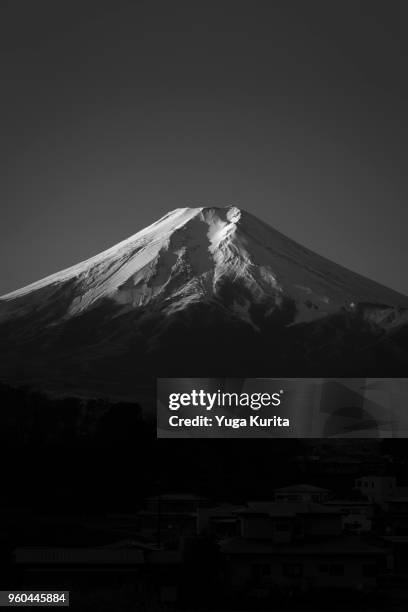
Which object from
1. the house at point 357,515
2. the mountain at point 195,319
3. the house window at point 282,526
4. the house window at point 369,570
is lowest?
the house window at point 369,570

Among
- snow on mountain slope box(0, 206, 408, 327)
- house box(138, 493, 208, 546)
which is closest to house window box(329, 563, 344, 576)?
house box(138, 493, 208, 546)

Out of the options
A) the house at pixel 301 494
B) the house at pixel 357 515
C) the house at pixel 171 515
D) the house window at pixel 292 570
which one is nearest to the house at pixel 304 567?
the house window at pixel 292 570

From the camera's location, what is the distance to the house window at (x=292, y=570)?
28984mm

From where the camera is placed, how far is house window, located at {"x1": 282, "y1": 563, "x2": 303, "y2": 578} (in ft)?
95.1

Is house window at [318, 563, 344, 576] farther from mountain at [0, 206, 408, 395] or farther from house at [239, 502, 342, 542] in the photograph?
mountain at [0, 206, 408, 395]

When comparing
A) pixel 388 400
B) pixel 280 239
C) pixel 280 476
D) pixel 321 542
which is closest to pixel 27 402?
pixel 280 476

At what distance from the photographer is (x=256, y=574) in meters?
29.0

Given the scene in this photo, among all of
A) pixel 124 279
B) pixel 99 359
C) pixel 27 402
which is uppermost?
pixel 124 279

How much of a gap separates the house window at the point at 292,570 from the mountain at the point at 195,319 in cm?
9133

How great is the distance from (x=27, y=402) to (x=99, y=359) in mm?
46766

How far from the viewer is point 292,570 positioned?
29.1 metres

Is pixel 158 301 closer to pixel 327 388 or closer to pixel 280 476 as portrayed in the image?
pixel 280 476

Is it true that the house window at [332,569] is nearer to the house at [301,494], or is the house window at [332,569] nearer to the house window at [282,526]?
the house window at [282,526]

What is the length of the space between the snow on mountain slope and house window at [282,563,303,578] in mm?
96459
